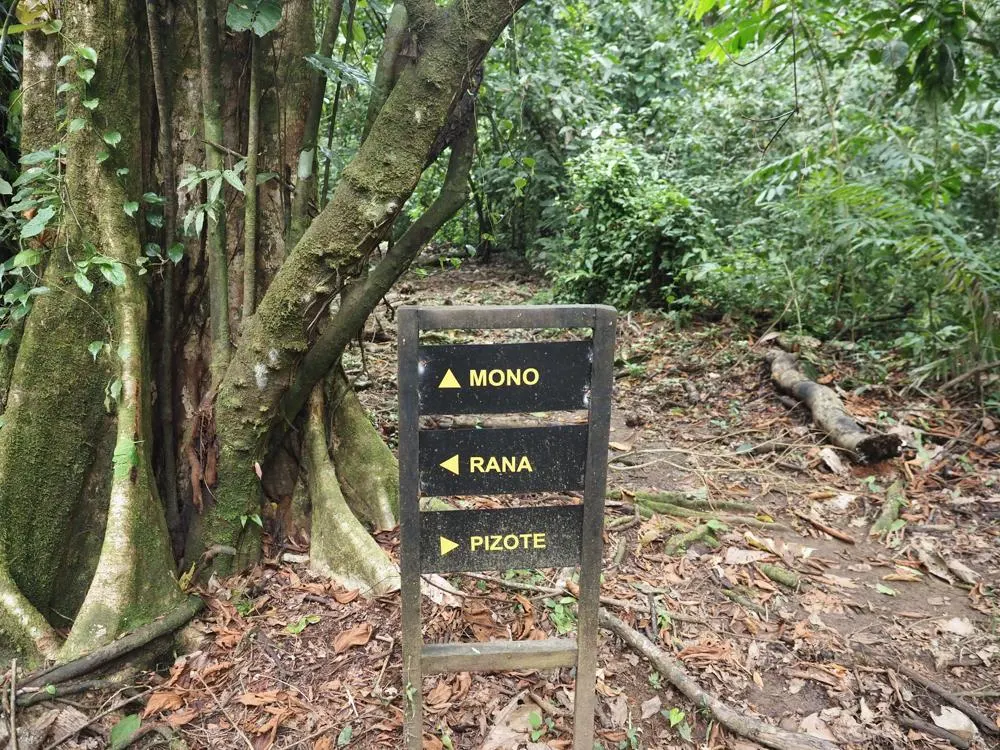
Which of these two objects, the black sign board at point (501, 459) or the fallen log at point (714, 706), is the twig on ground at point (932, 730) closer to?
the fallen log at point (714, 706)

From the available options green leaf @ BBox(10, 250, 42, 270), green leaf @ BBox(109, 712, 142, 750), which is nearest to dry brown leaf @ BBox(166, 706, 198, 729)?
green leaf @ BBox(109, 712, 142, 750)

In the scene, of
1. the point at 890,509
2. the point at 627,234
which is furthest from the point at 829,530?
the point at 627,234

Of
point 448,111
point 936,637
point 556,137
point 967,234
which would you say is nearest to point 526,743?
point 936,637

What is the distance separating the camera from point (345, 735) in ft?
8.55

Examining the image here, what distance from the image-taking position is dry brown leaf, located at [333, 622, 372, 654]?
3.03 metres

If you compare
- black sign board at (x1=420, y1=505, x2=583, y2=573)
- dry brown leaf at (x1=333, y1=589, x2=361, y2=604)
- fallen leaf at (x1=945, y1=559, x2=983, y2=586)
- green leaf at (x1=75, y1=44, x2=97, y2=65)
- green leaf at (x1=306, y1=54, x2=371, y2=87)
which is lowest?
fallen leaf at (x1=945, y1=559, x2=983, y2=586)

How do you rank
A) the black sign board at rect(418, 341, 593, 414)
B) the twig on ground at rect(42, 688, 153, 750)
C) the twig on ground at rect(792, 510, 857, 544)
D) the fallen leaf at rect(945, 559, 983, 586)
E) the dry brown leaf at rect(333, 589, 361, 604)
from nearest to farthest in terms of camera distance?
the black sign board at rect(418, 341, 593, 414) < the twig on ground at rect(42, 688, 153, 750) < the dry brown leaf at rect(333, 589, 361, 604) < the fallen leaf at rect(945, 559, 983, 586) < the twig on ground at rect(792, 510, 857, 544)

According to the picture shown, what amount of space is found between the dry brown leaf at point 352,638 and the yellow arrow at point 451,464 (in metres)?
1.27

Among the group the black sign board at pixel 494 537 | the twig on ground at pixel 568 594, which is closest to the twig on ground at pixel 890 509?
the twig on ground at pixel 568 594

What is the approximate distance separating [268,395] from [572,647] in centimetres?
179

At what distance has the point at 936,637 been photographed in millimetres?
3277

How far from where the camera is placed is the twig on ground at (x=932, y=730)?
263cm

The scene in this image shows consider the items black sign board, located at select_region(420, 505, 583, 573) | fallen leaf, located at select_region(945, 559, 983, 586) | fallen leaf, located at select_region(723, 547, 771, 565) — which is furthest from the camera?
fallen leaf, located at select_region(723, 547, 771, 565)

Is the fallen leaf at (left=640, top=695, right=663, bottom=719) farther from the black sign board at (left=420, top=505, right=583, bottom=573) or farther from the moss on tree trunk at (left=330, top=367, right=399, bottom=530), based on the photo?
the moss on tree trunk at (left=330, top=367, right=399, bottom=530)
